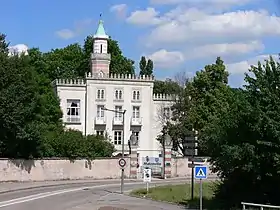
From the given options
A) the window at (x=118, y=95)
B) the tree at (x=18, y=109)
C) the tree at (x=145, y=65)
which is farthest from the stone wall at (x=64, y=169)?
the tree at (x=145, y=65)

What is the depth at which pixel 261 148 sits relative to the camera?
28.5 metres

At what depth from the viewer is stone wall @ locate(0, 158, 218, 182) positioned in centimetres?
5250

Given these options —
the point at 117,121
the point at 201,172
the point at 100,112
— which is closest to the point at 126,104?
the point at 117,121

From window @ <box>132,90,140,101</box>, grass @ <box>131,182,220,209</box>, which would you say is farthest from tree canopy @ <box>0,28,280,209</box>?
window @ <box>132,90,140,101</box>

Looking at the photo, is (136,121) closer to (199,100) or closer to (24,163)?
(199,100)

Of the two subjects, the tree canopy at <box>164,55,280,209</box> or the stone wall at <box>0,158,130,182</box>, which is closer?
the tree canopy at <box>164,55,280,209</box>

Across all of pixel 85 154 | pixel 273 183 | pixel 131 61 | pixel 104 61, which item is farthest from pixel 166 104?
pixel 273 183

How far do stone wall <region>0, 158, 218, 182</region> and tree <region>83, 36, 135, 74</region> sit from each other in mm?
36692

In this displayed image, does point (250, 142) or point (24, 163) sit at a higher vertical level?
point (250, 142)

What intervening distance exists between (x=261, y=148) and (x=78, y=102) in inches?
2287

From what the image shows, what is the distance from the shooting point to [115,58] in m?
99.2

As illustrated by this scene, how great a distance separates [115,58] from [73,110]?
57.4ft

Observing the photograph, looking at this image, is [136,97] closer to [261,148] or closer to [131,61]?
[131,61]

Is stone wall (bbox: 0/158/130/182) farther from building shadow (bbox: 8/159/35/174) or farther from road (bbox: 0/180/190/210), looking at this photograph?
road (bbox: 0/180/190/210)
